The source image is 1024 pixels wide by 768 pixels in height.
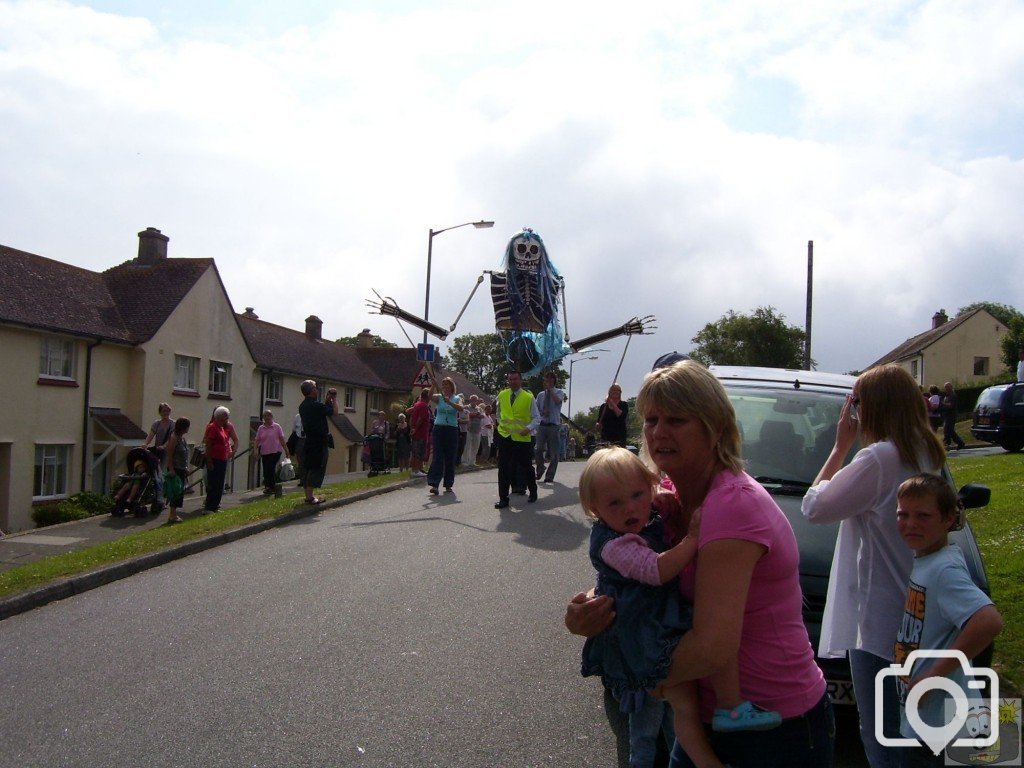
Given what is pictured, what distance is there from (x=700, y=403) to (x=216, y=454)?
13.5 meters

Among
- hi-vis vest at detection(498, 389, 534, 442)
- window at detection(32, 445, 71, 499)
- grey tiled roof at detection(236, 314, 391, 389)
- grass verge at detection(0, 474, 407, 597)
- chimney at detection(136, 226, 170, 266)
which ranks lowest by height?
window at detection(32, 445, 71, 499)

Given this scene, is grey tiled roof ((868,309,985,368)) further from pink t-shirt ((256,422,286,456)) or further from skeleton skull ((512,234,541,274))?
pink t-shirt ((256,422,286,456))

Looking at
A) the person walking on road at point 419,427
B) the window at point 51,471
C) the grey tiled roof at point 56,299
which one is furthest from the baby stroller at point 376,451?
the grey tiled roof at point 56,299

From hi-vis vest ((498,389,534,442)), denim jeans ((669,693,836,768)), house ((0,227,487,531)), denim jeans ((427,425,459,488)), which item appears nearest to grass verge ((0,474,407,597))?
denim jeans ((427,425,459,488))

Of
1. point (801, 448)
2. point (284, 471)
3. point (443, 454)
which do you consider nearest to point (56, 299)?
point (284, 471)

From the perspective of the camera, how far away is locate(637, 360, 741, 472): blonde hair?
2.33 m

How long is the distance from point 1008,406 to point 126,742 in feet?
61.7

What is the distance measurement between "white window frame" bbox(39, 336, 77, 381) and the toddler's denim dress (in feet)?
91.6

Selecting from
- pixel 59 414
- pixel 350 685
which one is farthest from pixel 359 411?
pixel 350 685

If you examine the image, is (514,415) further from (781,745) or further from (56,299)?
(56,299)

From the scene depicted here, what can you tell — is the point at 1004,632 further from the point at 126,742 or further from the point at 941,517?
the point at 126,742

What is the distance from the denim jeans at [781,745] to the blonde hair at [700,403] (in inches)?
27.9

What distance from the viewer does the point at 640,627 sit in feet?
7.39

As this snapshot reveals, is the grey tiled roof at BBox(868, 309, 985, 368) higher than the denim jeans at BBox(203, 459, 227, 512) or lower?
higher
